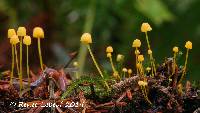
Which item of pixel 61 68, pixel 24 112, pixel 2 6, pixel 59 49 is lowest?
pixel 24 112

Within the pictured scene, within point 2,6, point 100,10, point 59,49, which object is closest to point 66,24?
point 59,49

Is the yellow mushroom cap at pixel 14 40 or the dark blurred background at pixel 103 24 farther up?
the dark blurred background at pixel 103 24

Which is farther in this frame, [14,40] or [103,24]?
[103,24]

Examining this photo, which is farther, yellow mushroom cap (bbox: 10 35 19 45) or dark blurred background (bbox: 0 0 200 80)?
dark blurred background (bbox: 0 0 200 80)

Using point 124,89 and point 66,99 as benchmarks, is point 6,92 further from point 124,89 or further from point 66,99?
point 124,89

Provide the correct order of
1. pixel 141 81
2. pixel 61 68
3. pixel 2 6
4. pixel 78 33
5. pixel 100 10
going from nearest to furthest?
pixel 141 81 < pixel 61 68 < pixel 100 10 < pixel 2 6 < pixel 78 33

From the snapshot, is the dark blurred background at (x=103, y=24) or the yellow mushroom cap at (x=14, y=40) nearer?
the yellow mushroom cap at (x=14, y=40)

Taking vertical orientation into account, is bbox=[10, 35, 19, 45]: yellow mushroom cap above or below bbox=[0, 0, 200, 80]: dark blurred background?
below

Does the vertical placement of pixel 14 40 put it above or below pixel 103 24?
below
